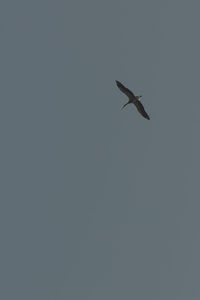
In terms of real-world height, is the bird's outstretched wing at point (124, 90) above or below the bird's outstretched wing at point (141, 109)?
above

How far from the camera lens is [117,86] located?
91.0m

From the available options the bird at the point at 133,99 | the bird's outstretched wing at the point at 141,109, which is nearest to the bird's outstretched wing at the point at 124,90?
the bird at the point at 133,99

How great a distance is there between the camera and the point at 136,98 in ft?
303

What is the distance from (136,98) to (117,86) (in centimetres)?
371

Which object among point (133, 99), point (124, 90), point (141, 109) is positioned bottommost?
point (141, 109)

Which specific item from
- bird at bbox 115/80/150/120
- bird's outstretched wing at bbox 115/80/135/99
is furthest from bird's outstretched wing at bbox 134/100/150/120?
bird's outstretched wing at bbox 115/80/135/99

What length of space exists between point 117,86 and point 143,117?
676 centimetres

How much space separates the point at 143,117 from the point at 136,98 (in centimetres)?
337

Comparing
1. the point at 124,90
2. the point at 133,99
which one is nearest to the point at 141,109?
the point at 133,99

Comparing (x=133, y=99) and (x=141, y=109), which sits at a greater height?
(x=133, y=99)

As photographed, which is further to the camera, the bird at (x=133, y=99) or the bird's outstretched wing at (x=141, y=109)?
the bird's outstretched wing at (x=141, y=109)

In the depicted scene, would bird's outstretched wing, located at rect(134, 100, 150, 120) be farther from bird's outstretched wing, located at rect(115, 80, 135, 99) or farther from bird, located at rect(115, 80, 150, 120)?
bird's outstretched wing, located at rect(115, 80, 135, 99)

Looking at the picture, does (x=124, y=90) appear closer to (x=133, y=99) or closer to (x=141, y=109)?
(x=133, y=99)

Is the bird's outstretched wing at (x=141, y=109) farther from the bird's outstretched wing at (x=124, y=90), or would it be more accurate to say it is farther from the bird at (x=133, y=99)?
the bird's outstretched wing at (x=124, y=90)
